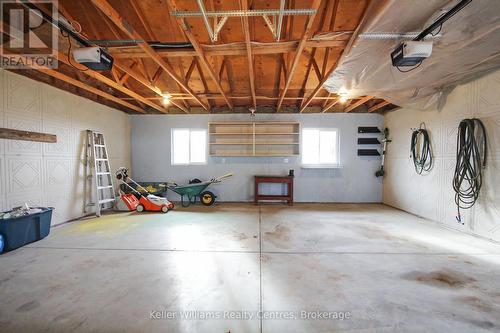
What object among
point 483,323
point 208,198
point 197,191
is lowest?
point 483,323

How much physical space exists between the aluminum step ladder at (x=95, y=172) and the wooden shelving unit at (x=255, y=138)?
2750 mm

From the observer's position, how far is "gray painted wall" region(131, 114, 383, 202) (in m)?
6.25

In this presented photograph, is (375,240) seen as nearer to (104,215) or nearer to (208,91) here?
(208,91)

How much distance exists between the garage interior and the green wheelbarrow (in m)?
0.07

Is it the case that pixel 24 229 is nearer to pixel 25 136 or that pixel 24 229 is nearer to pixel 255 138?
pixel 25 136

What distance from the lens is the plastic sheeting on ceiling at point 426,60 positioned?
78.0 inches

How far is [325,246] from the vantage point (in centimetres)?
304

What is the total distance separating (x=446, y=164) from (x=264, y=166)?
4076 millimetres

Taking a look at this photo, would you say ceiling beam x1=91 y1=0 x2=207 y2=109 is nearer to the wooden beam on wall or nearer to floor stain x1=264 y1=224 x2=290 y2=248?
the wooden beam on wall

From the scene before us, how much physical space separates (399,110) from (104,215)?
308 inches

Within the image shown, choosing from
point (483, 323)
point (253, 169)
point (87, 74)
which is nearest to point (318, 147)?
point (253, 169)

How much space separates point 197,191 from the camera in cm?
573

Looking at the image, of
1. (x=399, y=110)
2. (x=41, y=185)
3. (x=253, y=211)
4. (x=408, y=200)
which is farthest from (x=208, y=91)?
(x=408, y=200)

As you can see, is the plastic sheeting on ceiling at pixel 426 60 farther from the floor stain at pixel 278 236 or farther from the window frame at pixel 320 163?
the floor stain at pixel 278 236
